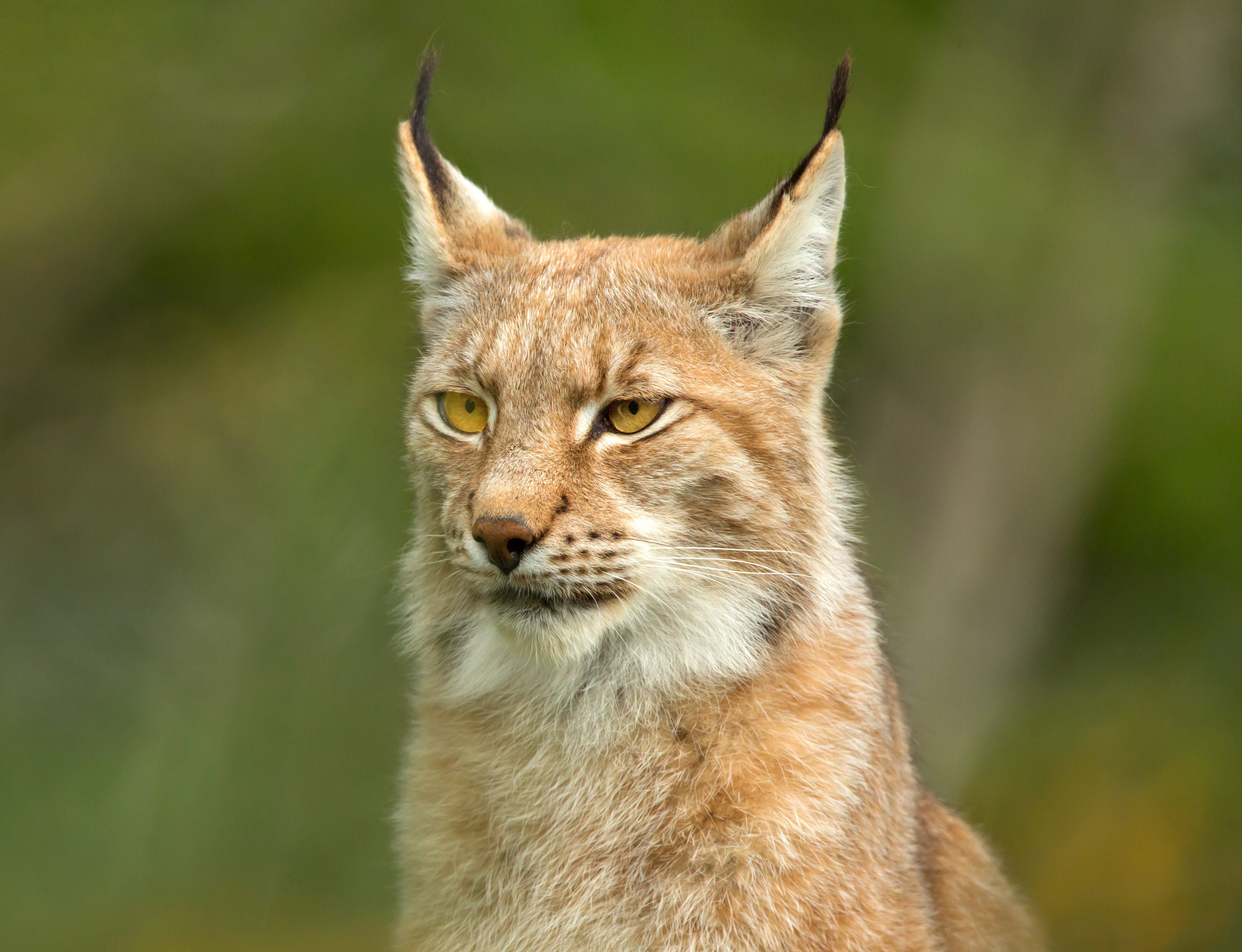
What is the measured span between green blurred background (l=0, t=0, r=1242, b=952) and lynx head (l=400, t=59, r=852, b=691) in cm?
427

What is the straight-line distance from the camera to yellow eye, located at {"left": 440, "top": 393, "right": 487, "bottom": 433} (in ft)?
16.6

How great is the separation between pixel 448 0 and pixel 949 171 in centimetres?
488

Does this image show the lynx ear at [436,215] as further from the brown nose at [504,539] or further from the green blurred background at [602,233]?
the green blurred background at [602,233]

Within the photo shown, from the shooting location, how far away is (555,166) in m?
12.3

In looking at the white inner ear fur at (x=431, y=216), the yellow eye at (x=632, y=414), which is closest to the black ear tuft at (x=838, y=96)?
the yellow eye at (x=632, y=414)

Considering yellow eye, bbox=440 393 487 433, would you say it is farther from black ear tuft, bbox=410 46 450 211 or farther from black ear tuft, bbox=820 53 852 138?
black ear tuft, bbox=820 53 852 138

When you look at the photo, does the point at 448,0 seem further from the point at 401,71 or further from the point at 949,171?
the point at 949,171

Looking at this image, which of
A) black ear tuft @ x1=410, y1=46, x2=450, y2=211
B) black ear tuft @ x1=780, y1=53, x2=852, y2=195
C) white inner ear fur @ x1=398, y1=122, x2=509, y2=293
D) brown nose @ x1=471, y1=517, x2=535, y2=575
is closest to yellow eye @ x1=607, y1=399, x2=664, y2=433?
brown nose @ x1=471, y1=517, x2=535, y2=575

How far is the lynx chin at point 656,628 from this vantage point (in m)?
4.53

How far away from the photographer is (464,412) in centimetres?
512

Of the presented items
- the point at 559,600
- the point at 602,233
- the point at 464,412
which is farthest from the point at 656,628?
the point at 602,233

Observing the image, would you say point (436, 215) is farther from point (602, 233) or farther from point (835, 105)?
point (602, 233)

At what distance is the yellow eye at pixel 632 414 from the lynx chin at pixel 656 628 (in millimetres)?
11

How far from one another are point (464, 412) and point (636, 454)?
81 cm
